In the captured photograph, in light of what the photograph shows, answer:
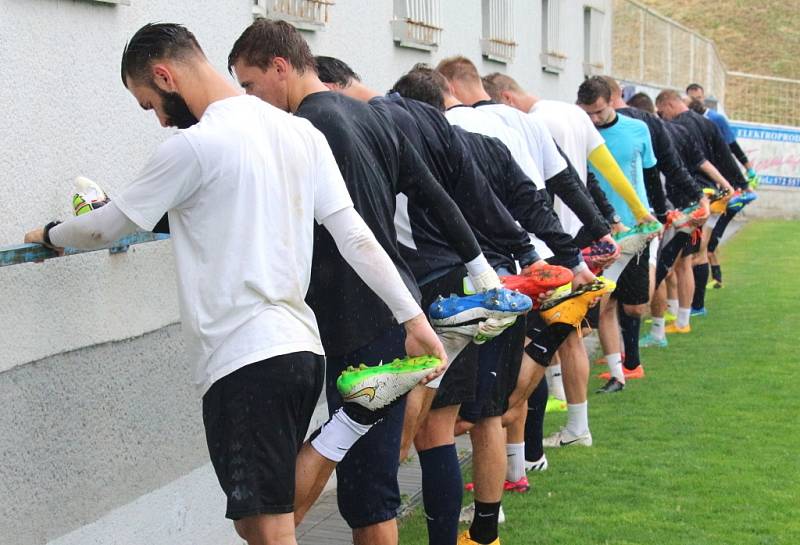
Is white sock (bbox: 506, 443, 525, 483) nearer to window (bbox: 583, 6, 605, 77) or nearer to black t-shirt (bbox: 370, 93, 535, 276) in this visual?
black t-shirt (bbox: 370, 93, 535, 276)

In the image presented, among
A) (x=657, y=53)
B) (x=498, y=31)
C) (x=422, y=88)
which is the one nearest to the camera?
(x=422, y=88)

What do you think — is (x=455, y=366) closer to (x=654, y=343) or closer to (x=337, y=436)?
(x=337, y=436)

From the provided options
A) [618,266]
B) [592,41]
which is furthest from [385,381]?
[592,41]

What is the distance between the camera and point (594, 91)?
9.16 metres

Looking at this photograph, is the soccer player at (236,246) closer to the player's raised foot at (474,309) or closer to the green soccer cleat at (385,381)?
the green soccer cleat at (385,381)

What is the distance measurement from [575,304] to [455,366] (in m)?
1.51

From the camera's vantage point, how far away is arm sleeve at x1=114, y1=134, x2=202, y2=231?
341 cm

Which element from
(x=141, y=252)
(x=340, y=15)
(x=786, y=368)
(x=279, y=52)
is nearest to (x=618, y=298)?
(x=786, y=368)

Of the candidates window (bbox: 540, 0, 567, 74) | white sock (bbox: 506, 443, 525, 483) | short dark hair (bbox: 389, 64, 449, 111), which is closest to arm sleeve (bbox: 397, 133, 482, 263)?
short dark hair (bbox: 389, 64, 449, 111)

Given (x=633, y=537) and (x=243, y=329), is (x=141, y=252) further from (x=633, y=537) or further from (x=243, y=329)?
(x=633, y=537)

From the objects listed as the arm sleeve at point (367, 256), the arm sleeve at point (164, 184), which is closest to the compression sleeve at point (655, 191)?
the arm sleeve at point (367, 256)

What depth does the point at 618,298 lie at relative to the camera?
995cm

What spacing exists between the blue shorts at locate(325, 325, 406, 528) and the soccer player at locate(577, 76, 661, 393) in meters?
4.87

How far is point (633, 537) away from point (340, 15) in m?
3.67
